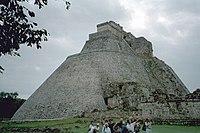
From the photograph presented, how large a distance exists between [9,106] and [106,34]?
72.3 ft

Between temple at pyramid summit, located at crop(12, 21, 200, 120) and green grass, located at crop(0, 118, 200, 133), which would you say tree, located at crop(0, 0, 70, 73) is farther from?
temple at pyramid summit, located at crop(12, 21, 200, 120)

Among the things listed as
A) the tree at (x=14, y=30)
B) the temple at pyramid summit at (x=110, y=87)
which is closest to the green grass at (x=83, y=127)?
the temple at pyramid summit at (x=110, y=87)

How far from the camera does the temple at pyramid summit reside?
29.2 m

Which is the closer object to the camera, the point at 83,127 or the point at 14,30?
the point at 14,30

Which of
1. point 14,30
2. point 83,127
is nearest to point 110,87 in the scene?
point 83,127

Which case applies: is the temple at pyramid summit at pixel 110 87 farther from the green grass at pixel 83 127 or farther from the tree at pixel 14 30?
the tree at pixel 14 30

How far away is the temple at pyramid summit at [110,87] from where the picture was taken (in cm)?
2916

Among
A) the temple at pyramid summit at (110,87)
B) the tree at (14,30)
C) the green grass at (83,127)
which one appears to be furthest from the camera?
the temple at pyramid summit at (110,87)

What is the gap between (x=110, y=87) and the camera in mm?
37094

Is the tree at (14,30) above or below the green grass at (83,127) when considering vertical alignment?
above

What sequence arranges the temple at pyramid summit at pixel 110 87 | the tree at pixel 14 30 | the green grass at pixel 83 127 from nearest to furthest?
the tree at pixel 14 30 → the green grass at pixel 83 127 → the temple at pyramid summit at pixel 110 87

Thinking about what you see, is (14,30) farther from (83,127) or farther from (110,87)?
(110,87)

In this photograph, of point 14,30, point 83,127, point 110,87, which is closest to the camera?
point 14,30

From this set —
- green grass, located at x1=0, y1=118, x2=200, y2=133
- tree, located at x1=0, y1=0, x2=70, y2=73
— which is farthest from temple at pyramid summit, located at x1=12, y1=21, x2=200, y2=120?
tree, located at x1=0, y1=0, x2=70, y2=73
